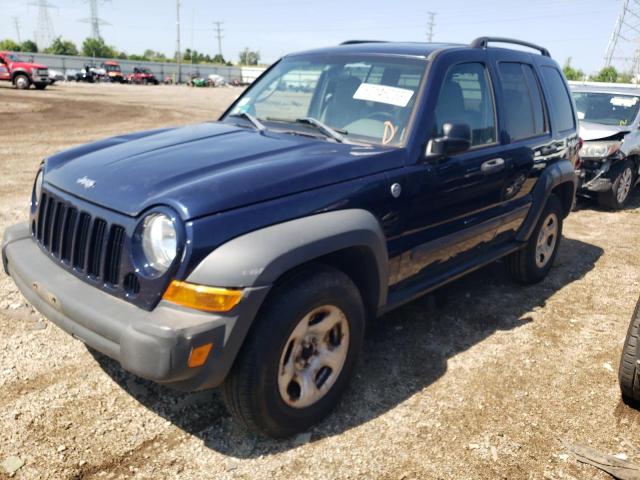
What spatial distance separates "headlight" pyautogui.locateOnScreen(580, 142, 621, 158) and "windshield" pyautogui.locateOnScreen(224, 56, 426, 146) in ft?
18.3

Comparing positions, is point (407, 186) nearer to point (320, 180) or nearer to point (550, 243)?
point (320, 180)

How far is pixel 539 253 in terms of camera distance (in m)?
5.01

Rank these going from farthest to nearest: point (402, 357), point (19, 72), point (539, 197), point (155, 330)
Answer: point (19, 72) < point (539, 197) < point (402, 357) < point (155, 330)

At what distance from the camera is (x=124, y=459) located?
2.62m

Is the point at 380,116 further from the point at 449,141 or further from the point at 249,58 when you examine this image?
the point at 249,58

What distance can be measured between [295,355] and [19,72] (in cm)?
3161

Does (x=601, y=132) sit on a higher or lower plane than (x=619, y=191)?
higher

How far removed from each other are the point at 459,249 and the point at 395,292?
72 cm

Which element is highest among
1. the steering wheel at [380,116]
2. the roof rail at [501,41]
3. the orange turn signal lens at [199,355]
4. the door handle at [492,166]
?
the roof rail at [501,41]

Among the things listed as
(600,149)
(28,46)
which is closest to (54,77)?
(600,149)

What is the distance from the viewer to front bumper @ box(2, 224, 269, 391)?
7.20 feet

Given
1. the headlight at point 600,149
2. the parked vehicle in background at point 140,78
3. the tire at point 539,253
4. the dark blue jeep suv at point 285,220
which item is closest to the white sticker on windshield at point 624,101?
the headlight at point 600,149

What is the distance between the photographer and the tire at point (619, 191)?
810 centimetres

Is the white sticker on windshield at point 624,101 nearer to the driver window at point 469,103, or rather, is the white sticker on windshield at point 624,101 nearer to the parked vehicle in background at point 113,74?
the driver window at point 469,103
